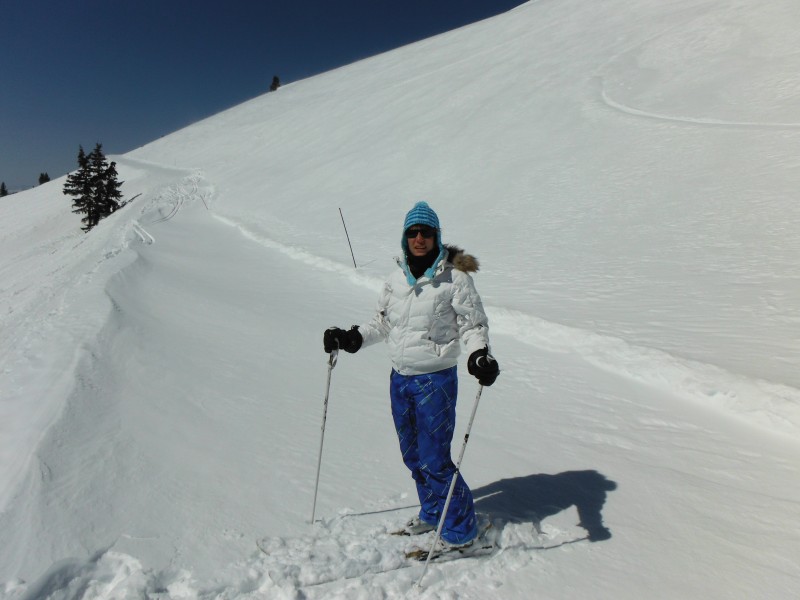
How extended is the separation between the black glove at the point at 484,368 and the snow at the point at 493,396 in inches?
38.9

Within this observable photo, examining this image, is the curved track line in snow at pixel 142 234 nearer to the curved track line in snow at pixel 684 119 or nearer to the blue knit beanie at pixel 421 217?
the blue knit beanie at pixel 421 217

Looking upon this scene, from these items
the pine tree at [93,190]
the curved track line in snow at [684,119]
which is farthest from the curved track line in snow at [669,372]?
the pine tree at [93,190]

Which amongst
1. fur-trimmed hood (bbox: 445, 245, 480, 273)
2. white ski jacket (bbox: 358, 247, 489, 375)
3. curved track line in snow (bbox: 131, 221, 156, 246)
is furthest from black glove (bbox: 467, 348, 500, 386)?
curved track line in snow (bbox: 131, 221, 156, 246)

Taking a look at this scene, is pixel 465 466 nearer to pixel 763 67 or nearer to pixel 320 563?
pixel 320 563

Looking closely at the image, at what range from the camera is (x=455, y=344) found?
2.85m

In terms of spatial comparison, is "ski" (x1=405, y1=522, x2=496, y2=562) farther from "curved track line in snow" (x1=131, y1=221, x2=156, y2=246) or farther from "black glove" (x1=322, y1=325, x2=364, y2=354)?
"curved track line in snow" (x1=131, y1=221, x2=156, y2=246)

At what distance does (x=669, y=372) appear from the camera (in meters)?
5.40

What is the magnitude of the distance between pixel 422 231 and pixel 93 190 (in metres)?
41.1

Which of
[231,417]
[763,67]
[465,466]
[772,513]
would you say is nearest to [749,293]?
[772,513]

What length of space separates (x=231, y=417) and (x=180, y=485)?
1.10 m

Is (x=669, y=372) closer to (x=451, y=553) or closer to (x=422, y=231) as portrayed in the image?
(x=451, y=553)

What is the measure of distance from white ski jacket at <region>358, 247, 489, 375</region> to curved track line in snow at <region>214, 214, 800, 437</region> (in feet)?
10.4

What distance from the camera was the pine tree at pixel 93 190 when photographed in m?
36.2

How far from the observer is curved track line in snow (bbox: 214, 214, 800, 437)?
14.7 feet
